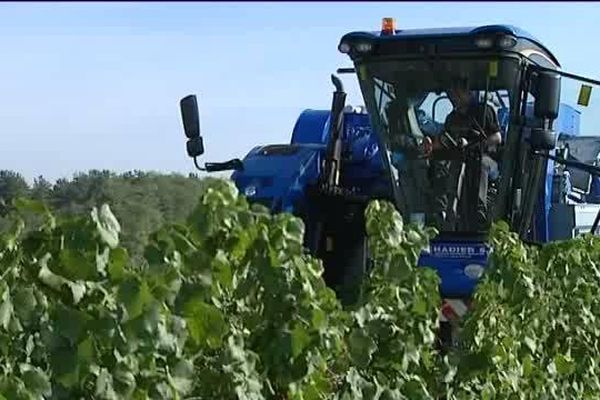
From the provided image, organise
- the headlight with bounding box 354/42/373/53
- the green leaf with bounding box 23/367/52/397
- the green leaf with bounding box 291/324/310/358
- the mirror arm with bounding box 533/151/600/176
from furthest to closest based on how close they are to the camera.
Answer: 1. the headlight with bounding box 354/42/373/53
2. the mirror arm with bounding box 533/151/600/176
3. the green leaf with bounding box 291/324/310/358
4. the green leaf with bounding box 23/367/52/397

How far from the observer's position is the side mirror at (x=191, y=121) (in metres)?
8.53

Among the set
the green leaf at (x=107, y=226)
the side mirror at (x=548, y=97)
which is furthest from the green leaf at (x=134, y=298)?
the side mirror at (x=548, y=97)

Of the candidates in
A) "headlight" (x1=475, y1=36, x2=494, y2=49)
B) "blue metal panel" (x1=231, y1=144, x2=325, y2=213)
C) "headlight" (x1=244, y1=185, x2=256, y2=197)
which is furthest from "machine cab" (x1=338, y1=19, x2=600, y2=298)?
"headlight" (x1=244, y1=185, x2=256, y2=197)

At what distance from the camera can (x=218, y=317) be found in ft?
10.6

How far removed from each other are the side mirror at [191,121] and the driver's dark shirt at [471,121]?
5.81 ft

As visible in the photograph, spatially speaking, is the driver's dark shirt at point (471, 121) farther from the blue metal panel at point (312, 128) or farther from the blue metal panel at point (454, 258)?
the blue metal panel at point (312, 128)

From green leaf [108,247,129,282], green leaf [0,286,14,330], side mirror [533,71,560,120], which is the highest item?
green leaf [108,247,129,282]

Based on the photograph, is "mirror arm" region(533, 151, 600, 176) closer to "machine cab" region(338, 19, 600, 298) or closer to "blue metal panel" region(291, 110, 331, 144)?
"machine cab" region(338, 19, 600, 298)

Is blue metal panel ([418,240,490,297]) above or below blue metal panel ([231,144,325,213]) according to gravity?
below

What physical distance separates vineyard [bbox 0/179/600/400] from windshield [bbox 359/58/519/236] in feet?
12.1

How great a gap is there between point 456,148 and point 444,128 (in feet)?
0.56

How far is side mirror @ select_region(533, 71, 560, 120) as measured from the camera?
25.8 ft

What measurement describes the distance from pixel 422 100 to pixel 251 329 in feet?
17.6

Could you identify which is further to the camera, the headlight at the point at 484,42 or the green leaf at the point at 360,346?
the headlight at the point at 484,42
